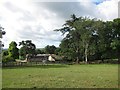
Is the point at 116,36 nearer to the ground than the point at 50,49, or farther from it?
farther from it

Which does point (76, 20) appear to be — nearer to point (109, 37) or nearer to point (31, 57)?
point (109, 37)

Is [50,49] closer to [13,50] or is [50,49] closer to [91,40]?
[13,50]

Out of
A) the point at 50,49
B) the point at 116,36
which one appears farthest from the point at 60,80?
the point at 50,49

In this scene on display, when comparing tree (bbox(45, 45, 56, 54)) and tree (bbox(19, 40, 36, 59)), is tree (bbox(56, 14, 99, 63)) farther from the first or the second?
tree (bbox(45, 45, 56, 54))

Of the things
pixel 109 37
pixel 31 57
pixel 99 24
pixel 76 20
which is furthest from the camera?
pixel 31 57

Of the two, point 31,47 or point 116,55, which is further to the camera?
point 31,47

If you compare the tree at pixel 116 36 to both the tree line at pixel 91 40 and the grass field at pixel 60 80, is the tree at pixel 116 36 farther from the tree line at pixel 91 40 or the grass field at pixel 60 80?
the grass field at pixel 60 80

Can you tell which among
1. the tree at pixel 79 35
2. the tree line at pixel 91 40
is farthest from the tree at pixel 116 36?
the tree at pixel 79 35

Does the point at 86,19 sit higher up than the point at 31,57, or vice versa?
the point at 86,19

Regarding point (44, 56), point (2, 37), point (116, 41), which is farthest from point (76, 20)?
point (44, 56)

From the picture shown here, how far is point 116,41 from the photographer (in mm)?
78625

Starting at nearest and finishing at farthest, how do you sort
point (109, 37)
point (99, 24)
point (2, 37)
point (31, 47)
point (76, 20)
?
point (2, 37) → point (99, 24) → point (109, 37) → point (76, 20) → point (31, 47)

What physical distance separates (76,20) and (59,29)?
6.31m

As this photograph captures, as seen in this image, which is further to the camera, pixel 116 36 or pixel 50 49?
pixel 50 49
